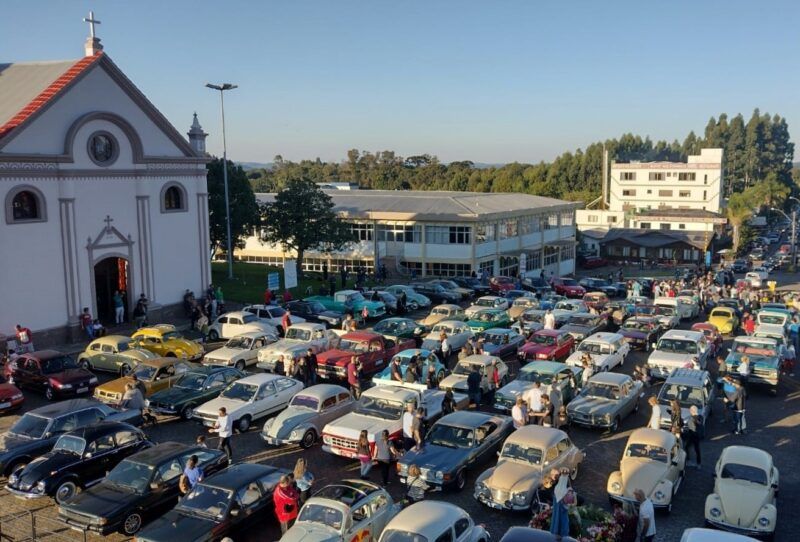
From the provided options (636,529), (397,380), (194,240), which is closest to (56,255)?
(194,240)

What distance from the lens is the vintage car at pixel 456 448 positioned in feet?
48.2

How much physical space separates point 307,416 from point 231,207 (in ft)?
114

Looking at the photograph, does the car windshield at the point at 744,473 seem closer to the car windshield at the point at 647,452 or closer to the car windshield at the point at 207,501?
the car windshield at the point at 647,452

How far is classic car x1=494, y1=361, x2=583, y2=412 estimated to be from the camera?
2002 cm

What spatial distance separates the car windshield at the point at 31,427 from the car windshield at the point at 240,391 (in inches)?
191

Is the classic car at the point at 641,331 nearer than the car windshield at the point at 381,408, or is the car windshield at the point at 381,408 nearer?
the car windshield at the point at 381,408

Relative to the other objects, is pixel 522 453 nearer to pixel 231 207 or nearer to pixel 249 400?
pixel 249 400

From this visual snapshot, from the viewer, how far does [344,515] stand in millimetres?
11641

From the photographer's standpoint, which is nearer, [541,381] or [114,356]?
[541,381]

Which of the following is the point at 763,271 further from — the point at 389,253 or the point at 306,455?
the point at 306,455

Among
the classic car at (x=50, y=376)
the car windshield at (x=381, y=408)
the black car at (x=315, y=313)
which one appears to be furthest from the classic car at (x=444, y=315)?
the classic car at (x=50, y=376)

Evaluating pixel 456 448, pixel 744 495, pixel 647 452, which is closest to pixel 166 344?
pixel 456 448

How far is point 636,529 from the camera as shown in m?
11.7

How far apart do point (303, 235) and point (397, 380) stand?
92.9 feet
